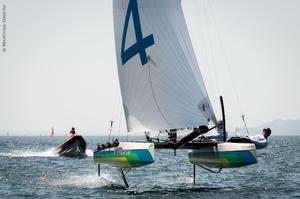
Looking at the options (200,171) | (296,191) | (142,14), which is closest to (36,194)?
(142,14)

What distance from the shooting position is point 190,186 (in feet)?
98.3

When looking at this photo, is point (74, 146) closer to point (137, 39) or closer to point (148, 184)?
point (148, 184)

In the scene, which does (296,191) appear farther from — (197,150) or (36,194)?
(36,194)

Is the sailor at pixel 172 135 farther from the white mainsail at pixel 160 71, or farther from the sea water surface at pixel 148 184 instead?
the sea water surface at pixel 148 184

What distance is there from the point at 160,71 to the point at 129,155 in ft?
13.3

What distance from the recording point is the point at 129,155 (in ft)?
85.7

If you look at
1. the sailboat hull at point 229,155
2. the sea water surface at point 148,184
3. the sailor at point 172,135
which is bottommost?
the sea water surface at point 148,184

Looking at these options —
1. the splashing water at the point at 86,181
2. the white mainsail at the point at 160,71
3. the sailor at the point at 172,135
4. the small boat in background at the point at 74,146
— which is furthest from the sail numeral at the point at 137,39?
the small boat in background at the point at 74,146

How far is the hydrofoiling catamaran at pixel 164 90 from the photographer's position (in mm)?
25875

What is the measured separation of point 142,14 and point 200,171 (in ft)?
52.7

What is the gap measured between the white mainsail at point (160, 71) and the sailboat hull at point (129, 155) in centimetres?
135

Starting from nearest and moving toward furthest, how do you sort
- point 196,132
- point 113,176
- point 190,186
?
point 196,132 < point 190,186 < point 113,176

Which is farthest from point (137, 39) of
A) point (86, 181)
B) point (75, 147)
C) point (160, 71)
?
point (75, 147)

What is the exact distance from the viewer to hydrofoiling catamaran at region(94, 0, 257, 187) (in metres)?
25.9
